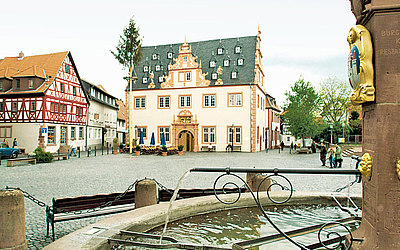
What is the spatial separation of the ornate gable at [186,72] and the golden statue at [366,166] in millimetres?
38714

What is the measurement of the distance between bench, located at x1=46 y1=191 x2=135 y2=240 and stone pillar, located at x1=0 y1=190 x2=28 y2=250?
5.81 ft

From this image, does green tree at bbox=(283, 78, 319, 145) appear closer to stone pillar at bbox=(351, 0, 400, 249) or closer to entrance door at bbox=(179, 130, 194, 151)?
entrance door at bbox=(179, 130, 194, 151)

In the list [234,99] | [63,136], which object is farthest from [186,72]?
[63,136]

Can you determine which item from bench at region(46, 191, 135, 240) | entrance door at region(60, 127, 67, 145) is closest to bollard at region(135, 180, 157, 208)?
bench at region(46, 191, 135, 240)

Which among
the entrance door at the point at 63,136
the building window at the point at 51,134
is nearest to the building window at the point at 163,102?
the entrance door at the point at 63,136

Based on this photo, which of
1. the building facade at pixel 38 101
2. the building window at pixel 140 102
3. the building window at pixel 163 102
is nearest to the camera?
the building facade at pixel 38 101

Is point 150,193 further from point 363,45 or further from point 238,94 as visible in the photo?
point 238,94

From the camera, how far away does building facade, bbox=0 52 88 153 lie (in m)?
32.4

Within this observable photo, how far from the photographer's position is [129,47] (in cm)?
3859

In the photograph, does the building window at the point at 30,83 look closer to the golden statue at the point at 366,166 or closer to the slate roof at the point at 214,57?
the slate roof at the point at 214,57

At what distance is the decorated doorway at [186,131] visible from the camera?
41219 millimetres

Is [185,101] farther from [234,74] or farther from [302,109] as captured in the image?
[302,109]

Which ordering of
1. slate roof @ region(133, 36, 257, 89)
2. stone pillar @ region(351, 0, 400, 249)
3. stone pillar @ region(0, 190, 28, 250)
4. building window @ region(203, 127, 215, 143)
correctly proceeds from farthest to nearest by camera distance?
slate roof @ region(133, 36, 257, 89) < building window @ region(203, 127, 215, 143) < stone pillar @ region(0, 190, 28, 250) < stone pillar @ region(351, 0, 400, 249)

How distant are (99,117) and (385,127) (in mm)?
45749
